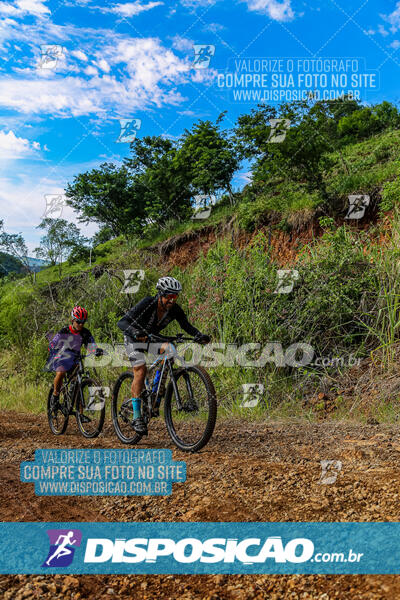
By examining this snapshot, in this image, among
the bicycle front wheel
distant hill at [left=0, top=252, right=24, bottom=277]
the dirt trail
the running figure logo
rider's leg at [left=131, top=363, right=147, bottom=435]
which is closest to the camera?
the dirt trail

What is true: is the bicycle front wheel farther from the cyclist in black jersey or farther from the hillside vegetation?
the hillside vegetation

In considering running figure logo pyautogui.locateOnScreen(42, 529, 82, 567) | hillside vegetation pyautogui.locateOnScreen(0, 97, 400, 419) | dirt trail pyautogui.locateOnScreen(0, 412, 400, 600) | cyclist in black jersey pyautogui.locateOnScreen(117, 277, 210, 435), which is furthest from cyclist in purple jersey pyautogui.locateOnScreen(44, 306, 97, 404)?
running figure logo pyautogui.locateOnScreen(42, 529, 82, 567)

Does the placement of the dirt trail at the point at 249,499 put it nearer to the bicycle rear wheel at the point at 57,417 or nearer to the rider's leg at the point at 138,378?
the rider's leg at the point at 138,378

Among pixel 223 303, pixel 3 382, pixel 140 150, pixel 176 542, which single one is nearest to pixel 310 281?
pixel 223 303

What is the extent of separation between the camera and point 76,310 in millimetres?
7391

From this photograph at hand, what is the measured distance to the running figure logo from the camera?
2.91 metres

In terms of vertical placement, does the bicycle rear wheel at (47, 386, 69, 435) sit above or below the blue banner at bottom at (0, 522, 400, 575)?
above

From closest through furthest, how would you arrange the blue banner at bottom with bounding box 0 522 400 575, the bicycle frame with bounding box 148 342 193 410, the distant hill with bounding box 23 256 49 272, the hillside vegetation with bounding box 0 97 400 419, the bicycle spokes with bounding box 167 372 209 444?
the blue banner at bottom with bounding box 0 522 400 575
the bicycle spokes with bounding box 167 372 209 444
the bicycle frame with bounding box 148 342 193 410
the hillside vegetation with bounding box 0 97 400 419
the distant hill with bounding box 23 256 49 272

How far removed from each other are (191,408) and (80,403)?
2605mm

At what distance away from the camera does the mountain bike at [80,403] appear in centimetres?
700

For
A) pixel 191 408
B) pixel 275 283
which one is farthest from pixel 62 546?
pixel 275 283

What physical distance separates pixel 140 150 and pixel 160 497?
82.3ft

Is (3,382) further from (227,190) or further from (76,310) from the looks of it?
(227,190)

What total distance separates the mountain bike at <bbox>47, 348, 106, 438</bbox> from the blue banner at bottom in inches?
144
